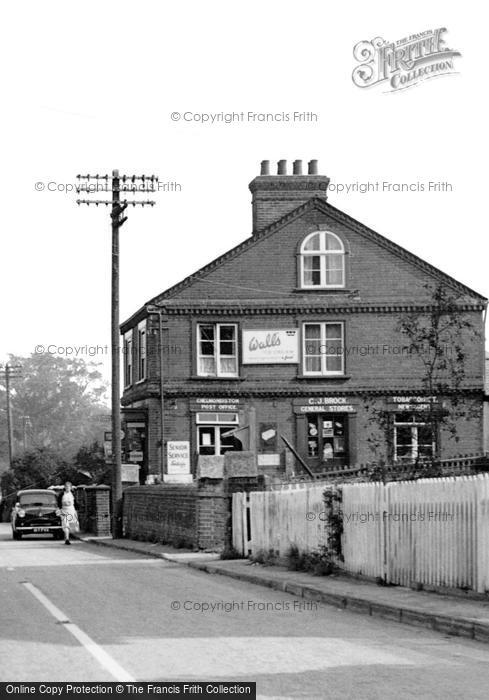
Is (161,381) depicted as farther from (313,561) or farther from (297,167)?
(313,561)

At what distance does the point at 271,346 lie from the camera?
155 ft

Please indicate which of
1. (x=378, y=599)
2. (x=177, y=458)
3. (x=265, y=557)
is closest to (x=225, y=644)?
(x=378, y=599)

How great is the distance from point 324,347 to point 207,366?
4.29 meters

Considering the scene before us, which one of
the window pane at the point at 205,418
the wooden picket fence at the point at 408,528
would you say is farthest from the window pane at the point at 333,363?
the wooden picket fence at the point at 408,528

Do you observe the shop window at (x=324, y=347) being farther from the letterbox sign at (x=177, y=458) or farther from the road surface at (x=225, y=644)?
the road surface at (x=225, y=644)

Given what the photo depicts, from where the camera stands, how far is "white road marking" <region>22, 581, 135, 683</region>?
9953mm

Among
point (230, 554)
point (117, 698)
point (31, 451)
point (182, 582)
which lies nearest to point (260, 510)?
point (230, 554)

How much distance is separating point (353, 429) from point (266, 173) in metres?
10.1

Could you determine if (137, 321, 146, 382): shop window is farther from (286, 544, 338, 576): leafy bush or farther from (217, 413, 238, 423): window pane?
(286, 544, 338, 576): leafy bush

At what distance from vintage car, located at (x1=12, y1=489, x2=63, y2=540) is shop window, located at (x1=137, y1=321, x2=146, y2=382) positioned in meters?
7.98

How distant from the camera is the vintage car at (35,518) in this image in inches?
1610

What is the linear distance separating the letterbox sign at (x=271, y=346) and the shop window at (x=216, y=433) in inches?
88.7

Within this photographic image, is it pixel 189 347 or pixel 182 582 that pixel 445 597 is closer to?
pixel 182 582

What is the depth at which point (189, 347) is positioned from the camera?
4716cm
